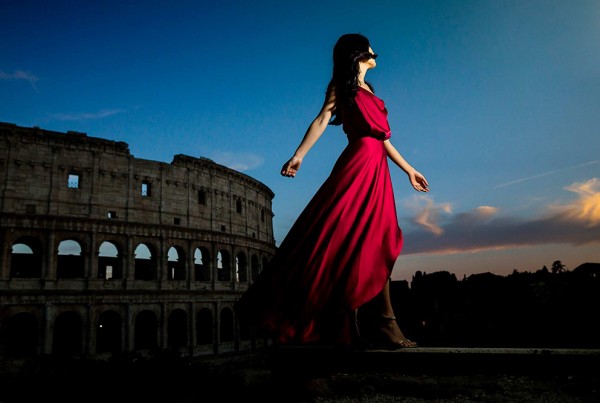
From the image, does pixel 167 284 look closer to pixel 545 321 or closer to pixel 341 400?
pixel 545 321

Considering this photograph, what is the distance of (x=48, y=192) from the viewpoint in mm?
23859

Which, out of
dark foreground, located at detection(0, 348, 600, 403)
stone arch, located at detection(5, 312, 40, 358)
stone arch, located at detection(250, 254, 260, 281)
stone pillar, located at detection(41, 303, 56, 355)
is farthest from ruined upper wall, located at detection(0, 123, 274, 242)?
dark foreground, located at detection(0, 348, 600, 403)

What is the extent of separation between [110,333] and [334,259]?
29.5 m

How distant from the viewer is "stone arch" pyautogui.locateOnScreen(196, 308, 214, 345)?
28844 millimetres

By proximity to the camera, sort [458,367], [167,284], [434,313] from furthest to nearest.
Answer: [434,313], [167,284], [458,367]

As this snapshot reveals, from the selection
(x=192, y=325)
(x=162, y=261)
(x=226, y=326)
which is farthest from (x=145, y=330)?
(x=226, y=326)

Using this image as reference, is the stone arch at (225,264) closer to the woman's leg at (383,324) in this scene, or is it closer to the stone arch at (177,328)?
the stone arch at (177,328)

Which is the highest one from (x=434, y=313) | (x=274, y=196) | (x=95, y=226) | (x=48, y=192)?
(x=274, y=196)

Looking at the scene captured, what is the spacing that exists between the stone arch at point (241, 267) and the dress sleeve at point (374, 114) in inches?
1185

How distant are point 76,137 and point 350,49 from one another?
26.4 meters

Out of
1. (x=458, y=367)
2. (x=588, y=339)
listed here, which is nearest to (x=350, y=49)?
(x=458, y=367)

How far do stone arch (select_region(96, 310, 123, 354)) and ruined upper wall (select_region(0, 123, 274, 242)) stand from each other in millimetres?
6672

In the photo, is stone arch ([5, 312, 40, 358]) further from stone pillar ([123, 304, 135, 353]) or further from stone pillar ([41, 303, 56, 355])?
stone pillar ([123, 304, 135, 353])

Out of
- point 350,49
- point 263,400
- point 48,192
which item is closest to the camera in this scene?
point 263,400
